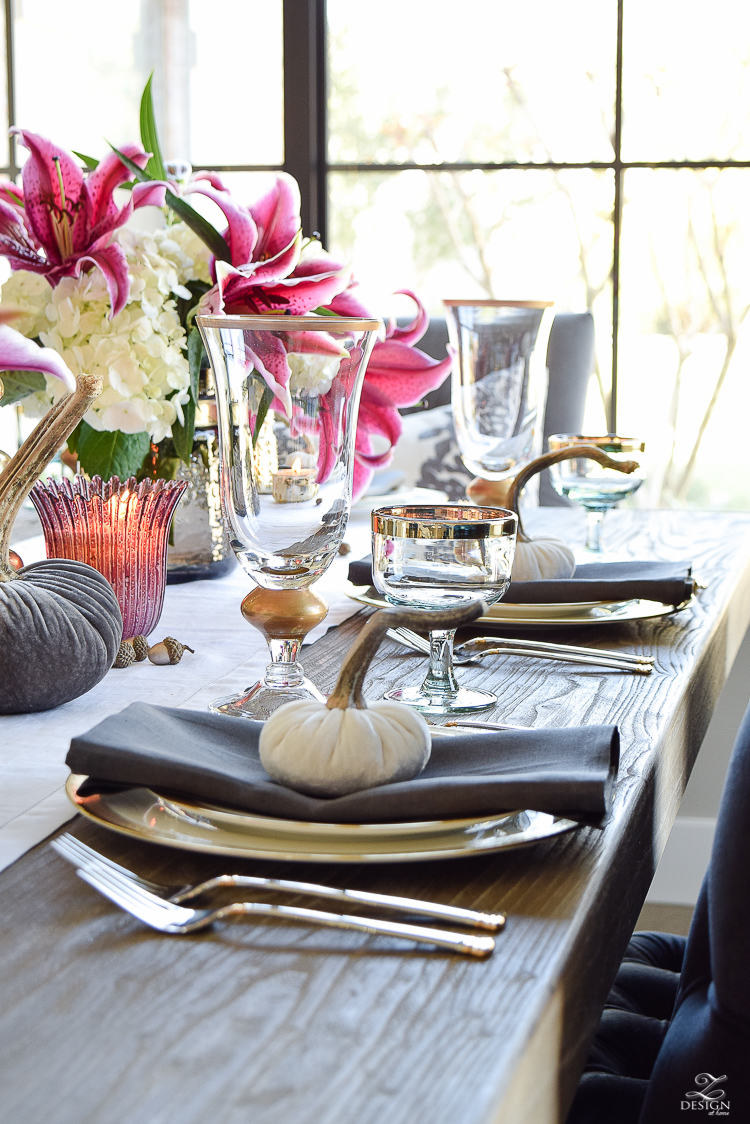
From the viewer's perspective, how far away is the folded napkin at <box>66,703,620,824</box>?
0.55 meters

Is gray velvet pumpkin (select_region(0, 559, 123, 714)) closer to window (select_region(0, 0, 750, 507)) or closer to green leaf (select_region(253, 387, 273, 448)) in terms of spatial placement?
green leaf (select_region(253, 387, 273, 448))

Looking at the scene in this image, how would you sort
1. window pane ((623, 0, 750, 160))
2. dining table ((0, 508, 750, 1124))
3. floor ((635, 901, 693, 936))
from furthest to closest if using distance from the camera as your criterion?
window pane ((623, 0, 750, 160)) → floor ((635, 901, 693, 936)) → dining table ((0, 508, 750, 1124))

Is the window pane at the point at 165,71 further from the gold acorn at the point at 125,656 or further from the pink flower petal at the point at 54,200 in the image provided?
the gold acorn at the point at 125,656

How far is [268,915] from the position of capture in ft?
1.64

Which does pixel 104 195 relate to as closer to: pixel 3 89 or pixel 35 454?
pixel 35 454

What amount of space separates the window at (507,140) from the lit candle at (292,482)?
2.49 m

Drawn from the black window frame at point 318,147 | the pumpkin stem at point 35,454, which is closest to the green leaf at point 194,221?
the pumpkin stem at point 35,454

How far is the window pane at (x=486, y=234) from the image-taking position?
3.31 m

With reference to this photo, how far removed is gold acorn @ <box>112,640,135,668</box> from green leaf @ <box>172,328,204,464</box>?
0.25 metres

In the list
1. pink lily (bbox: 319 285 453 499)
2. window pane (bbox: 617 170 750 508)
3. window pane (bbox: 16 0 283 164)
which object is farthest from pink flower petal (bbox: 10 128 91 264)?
window pane (bbox: 16 0 283 164)

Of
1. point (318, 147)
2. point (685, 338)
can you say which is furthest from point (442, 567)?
point (685, 338)

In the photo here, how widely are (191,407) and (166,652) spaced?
0.90ft

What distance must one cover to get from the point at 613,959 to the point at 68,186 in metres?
0.81

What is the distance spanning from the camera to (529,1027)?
42 cm
